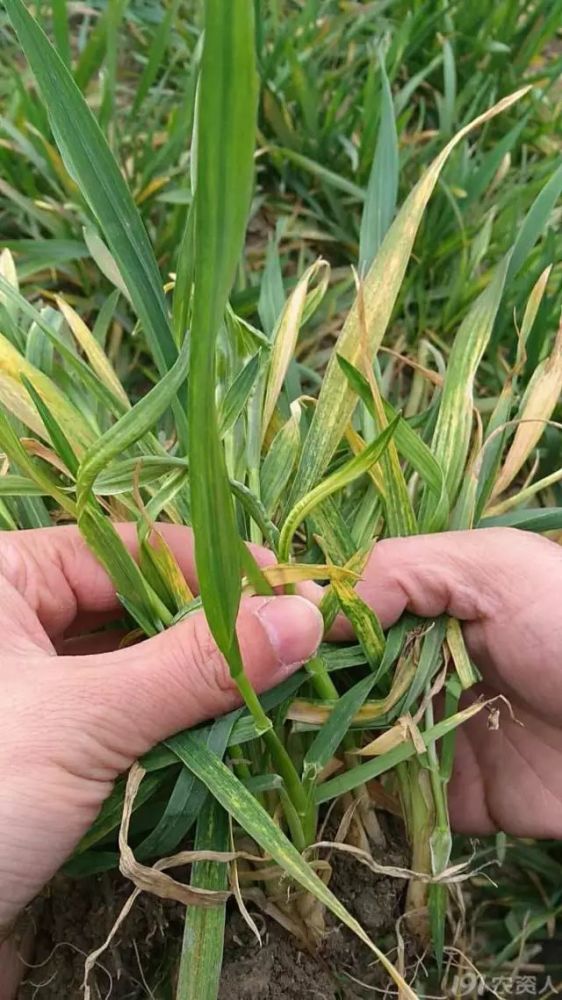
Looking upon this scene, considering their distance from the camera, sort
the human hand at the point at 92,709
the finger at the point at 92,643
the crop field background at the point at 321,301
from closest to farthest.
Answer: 1. the human hand at the point at 92,709
2. the crop field background at the point at 321,301
3. the finger at the point at 92,643

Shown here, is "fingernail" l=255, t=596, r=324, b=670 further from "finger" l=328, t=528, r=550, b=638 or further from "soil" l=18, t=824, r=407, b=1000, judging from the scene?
"soil" l=18, t=824, r=407, b=1000

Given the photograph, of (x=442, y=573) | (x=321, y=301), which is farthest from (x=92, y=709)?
(x=321, y=301)

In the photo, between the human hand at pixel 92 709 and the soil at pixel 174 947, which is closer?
the human hand at pixel 92 709

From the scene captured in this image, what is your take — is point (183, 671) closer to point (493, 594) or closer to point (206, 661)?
point (206, 661)

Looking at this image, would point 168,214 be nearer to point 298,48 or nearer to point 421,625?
point 298,48

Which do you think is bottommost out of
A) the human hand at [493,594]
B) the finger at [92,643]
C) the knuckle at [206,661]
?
the finger at [92,643]

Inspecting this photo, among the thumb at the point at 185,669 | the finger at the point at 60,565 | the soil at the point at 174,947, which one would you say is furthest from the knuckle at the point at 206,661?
the soil at the point at 174,947

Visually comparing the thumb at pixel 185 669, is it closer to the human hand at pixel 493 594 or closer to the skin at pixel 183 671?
the skin at pixel 183 671
